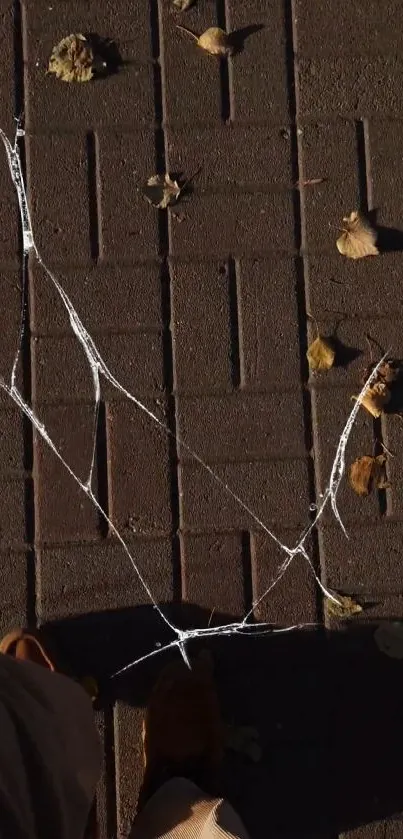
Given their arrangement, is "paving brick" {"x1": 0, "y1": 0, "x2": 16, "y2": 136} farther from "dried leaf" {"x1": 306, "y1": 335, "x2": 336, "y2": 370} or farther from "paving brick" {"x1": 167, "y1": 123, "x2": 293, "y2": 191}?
"dried leaf" {"x1": 306, "y1": 335, "x2": 336, "y2": 370}

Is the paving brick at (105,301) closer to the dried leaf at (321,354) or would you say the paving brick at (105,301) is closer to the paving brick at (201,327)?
the paving brick at (201,327)

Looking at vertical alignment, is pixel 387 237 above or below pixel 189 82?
below

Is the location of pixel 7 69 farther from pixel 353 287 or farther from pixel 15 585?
pixel 15 585

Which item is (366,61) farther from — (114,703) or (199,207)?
(114,703)

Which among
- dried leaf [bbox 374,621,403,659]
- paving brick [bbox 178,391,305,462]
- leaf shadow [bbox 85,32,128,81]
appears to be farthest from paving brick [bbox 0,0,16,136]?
dried leaf [bbox 374,621,403,659]

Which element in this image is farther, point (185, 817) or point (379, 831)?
point (379, 831)

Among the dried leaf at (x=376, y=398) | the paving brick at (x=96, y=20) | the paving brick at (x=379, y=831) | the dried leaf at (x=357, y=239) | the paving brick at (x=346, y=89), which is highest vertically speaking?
the paving brick at (x=96, y=20)

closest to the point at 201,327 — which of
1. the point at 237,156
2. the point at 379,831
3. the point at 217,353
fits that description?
the point at 217,353

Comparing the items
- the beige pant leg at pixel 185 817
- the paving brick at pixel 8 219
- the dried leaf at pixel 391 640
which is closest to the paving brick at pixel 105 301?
the paving brick at pixel 8 219
